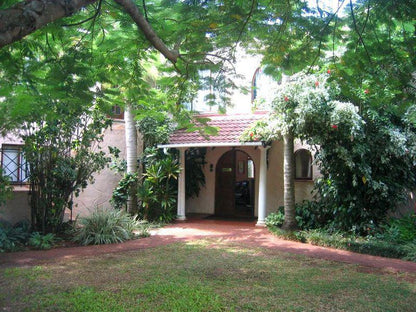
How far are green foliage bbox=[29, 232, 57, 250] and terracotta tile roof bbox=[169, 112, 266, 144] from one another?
16.9 feet

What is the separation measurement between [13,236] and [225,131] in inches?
271

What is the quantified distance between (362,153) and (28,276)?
7.39 meters

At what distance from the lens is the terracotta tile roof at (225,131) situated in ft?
40.0

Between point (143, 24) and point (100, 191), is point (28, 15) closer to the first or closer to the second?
point (143, 24)

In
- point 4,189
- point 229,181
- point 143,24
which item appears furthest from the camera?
point 229,181

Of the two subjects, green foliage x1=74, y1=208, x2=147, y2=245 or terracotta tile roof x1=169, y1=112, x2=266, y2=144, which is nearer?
green foliage x1=74, y1=208, x2=147, y2=245

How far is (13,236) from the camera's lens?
9.16 metres

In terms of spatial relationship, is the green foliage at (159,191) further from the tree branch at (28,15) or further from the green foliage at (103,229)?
the tree branch at (28,15)

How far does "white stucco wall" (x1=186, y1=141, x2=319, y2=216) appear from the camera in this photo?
1255cm

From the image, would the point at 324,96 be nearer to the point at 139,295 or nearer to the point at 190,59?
the point at 190,59

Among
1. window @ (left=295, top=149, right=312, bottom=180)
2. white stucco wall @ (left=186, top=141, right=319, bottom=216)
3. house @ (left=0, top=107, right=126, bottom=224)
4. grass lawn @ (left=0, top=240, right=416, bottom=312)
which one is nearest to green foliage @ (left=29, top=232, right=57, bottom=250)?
house @ (left=0, top=107, right=126, bottom=224)

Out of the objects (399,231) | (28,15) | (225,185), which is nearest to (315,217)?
(399,231)

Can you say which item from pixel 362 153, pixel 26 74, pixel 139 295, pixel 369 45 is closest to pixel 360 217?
pixel 362 153

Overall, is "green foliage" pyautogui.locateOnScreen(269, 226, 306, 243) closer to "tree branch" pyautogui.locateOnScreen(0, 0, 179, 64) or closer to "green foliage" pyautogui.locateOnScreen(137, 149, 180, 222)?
"green foliage" pyautogui.locateOnScreen(137, 149, 180, 222)
